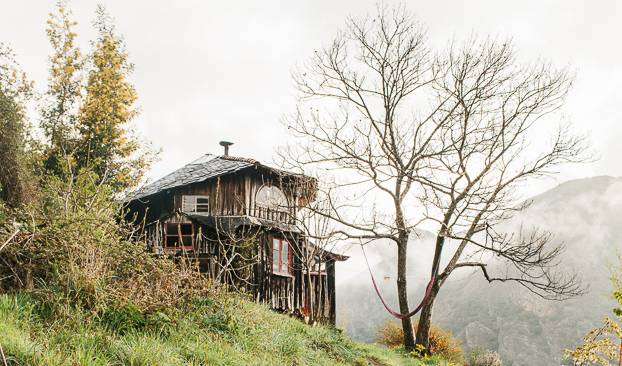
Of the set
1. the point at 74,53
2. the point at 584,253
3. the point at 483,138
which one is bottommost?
the point at 584,253

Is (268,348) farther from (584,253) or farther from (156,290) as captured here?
(584,253)

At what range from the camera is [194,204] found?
1997 centimetres

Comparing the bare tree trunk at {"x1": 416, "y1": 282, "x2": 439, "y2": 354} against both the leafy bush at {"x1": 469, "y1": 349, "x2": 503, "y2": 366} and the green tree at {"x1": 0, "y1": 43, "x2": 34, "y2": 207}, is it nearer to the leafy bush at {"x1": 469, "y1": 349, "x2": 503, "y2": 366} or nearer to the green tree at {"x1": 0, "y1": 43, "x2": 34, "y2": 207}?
the leafy bush at {"x1": 469, "y1": 349, "x2": 503, "y2": 366}

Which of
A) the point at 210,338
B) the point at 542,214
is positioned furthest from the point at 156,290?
the point at 542,214

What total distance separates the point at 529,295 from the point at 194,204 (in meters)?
61.3

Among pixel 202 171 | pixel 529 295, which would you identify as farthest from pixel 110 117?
pixel 529 295

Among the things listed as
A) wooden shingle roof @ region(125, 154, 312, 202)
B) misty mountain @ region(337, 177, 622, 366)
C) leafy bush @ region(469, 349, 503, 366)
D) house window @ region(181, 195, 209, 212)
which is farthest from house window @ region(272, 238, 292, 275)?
misty mountain @ region(337, 177, 622, 366)

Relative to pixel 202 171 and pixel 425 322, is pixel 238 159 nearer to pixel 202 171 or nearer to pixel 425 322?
pixel 202 171

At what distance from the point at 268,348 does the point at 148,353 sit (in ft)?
6.98

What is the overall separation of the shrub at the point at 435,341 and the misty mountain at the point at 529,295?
21.6m

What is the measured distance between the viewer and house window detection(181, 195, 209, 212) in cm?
1992

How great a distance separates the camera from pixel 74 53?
882 inches

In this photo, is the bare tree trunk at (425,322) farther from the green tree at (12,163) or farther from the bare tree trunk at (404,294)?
the green tree at (12,163)

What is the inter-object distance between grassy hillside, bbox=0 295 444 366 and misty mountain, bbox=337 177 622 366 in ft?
119
